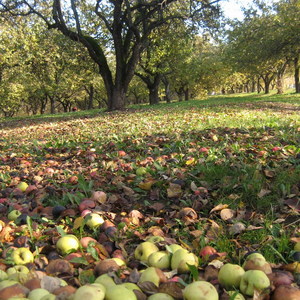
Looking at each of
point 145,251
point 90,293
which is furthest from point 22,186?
point 90,293

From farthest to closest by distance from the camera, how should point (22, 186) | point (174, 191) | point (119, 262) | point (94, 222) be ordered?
point (22, 186) → point (174, 191) → point (94, 222) → point (119, 262)

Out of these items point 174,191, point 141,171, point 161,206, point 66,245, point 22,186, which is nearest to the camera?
point 66,245

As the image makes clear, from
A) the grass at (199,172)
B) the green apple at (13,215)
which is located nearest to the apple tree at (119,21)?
the grass at (199,172)

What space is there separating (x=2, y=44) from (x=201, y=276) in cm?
2229

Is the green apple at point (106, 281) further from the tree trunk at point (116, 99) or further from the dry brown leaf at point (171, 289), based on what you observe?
the tree trunk at point (116, 99)

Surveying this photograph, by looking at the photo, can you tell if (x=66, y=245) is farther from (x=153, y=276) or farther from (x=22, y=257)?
(x=153, y=276)

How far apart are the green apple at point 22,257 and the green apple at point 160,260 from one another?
85cm

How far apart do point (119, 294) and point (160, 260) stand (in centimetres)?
57

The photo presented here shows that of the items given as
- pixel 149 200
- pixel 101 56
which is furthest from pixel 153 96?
pixel 149 200

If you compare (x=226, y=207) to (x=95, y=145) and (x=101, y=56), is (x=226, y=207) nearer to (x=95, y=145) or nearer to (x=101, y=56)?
(x=95, y=145)

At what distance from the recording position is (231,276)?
1.61m

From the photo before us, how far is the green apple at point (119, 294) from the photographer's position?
1.33 m

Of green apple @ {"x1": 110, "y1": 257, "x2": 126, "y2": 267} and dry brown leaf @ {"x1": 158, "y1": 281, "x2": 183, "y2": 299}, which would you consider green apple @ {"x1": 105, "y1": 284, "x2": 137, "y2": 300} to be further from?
green apple @ {"x1": 110, "y1": 257, "x2": 126, "y2": 267}

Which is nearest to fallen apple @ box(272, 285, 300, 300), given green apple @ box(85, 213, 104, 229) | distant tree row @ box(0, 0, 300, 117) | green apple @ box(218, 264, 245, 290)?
green apple @ box(218, 264, 245, 290)
